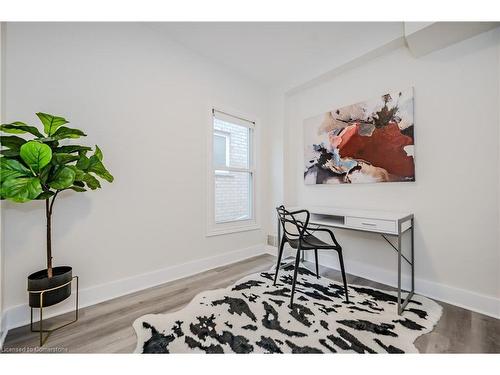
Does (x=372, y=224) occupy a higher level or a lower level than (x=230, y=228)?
higher

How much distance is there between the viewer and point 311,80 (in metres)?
2.77

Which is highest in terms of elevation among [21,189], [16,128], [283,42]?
[283,42]

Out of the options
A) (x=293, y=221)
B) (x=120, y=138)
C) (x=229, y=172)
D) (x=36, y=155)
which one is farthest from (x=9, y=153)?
(x=229, y=172)

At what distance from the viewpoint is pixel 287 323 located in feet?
5.05

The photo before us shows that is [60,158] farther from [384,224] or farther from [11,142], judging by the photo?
[384,224]

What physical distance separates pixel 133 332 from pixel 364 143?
8.66ft

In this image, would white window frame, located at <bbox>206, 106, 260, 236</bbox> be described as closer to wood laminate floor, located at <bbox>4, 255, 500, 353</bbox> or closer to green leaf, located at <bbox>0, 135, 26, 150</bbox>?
wood laminate floor, located at <bbox>4, 255, 500, 353</bbox>

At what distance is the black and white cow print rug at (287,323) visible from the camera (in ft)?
4.30

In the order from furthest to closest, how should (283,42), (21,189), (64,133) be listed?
(283,42) → (64,133) → (21,189)

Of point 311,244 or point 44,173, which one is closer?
point 44,173

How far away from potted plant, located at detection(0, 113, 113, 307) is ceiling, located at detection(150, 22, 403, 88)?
158cm

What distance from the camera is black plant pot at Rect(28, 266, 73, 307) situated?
4.45ft

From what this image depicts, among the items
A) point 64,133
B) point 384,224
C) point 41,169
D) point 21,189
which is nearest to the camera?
point 21,189

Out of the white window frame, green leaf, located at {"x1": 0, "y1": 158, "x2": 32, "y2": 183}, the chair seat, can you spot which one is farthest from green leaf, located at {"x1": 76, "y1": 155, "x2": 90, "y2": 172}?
the chair seat
